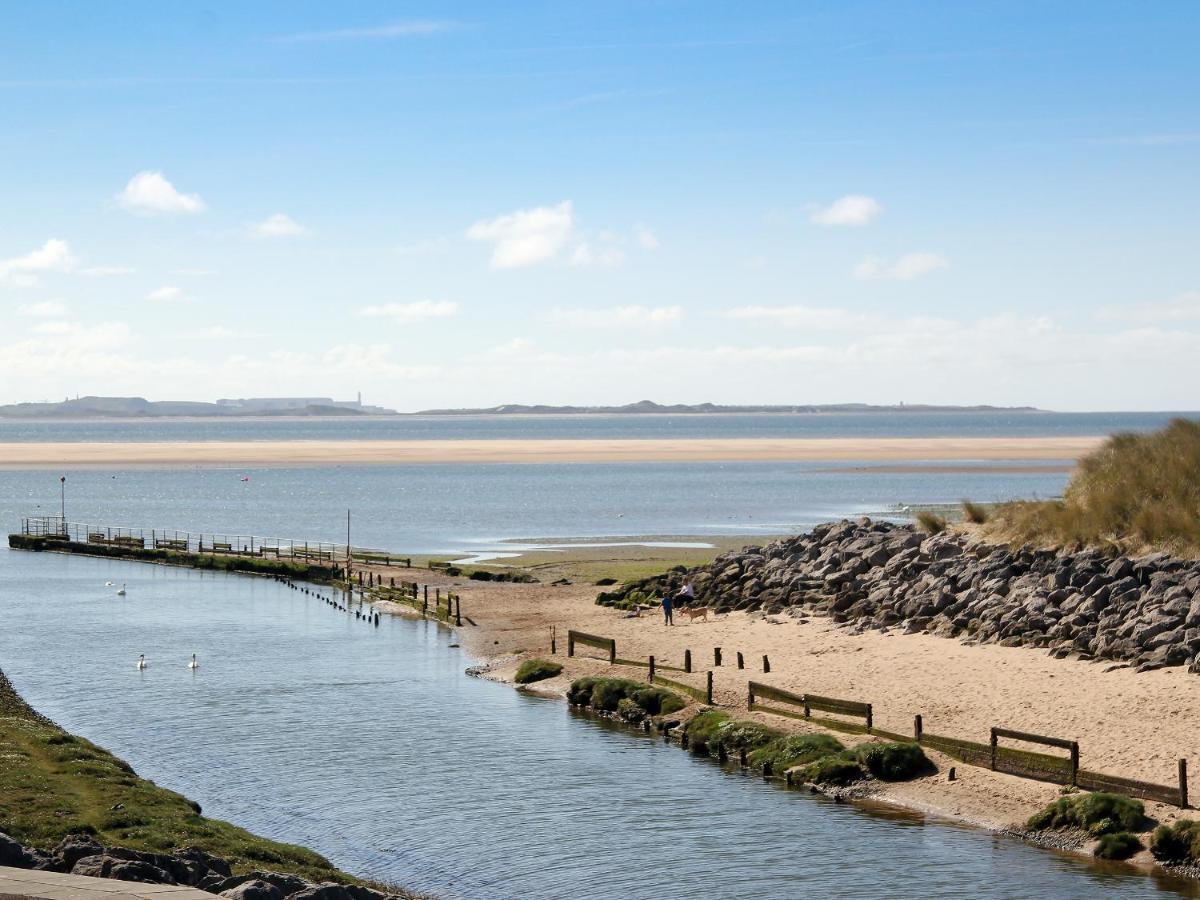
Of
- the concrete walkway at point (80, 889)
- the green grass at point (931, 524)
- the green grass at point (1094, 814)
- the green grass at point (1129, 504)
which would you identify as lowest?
the green grass at point (1094, 814)

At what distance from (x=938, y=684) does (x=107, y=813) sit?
22727 mm

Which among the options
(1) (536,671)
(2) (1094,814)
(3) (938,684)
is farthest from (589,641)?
(2) (1094,814)

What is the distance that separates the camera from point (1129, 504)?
4756 centimetres

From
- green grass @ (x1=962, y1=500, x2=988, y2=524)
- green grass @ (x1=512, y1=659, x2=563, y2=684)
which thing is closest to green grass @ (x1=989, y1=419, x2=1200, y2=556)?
green grass @ (x1=962, y1=500, x2=988, y2=524)

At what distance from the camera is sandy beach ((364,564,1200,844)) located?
30438mm

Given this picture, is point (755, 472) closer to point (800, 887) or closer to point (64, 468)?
point (64, 468)

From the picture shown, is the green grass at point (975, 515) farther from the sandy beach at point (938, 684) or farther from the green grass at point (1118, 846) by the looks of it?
the green grass at point (1118, 846)

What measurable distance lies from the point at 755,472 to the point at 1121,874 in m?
135

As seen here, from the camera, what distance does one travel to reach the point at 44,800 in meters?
24.9

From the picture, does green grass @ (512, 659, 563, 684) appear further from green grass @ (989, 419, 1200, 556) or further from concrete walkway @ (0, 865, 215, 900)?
concrete walkway @ (0, 865, 215, 900)

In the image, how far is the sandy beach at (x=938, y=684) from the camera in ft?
99.9

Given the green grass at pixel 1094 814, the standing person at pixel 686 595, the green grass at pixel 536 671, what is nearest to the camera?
the green grass at pixel 1094 814

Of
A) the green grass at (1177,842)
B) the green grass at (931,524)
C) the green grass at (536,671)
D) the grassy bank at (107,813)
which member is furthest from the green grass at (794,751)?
the green grass at (931,524)

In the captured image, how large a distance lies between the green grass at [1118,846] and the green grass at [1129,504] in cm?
1898
